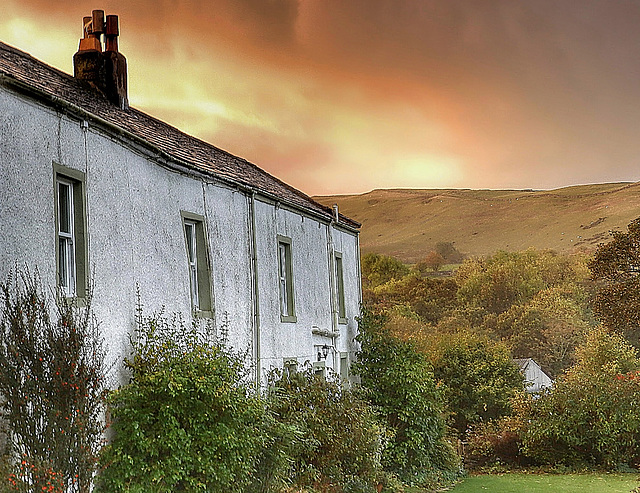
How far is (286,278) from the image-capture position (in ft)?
66.5

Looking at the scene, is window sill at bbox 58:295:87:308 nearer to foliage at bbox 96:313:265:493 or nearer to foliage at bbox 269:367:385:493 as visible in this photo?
foliage at bbox 96:313:265:493

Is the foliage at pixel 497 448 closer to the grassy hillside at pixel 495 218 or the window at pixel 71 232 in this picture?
the window at pixel 71 232

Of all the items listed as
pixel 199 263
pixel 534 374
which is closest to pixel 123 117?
pixel 199 263

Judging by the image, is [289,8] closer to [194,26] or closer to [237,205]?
[194,26]

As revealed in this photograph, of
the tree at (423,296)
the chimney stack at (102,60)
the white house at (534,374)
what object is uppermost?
the chimney stack at (102,60)

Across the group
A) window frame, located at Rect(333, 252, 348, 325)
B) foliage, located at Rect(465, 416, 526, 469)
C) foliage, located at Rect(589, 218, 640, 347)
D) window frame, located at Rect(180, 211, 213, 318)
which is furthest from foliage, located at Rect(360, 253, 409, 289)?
window frame, located at Rect(180, 211, 213, 318)

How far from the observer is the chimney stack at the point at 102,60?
1688 cm

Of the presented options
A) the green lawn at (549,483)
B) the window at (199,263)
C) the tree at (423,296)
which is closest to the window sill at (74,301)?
the window at (199,263)

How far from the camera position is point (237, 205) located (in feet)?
57.0

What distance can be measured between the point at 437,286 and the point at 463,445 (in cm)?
4877

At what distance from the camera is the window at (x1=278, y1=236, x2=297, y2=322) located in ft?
65.1

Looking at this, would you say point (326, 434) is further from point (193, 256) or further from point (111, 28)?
point (111, 28)

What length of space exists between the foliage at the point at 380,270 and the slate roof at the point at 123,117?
2713 inches

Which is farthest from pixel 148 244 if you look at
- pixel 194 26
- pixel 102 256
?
pixel 194 26
